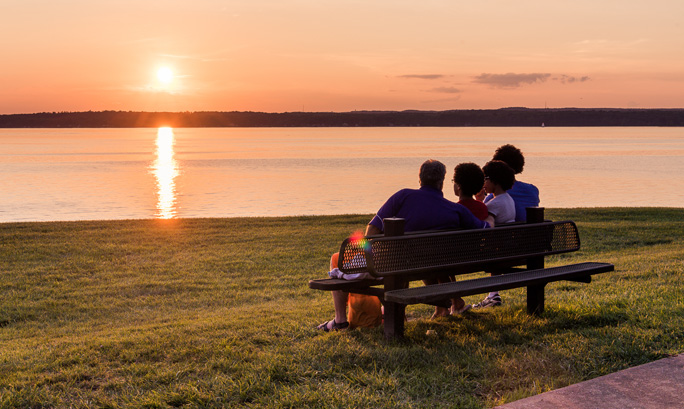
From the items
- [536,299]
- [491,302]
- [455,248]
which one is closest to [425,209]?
[455,248]

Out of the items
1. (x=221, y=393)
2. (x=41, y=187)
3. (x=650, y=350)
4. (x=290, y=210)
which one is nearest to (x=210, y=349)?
(x=221, y=393)

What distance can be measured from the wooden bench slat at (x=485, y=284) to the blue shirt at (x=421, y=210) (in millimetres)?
519

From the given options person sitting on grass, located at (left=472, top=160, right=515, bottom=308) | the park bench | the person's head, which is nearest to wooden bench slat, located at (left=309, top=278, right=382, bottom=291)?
the park bench

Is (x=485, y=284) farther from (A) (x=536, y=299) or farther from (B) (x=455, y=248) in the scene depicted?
(A) (x=536, y=299)

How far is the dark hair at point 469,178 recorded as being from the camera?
247 inches

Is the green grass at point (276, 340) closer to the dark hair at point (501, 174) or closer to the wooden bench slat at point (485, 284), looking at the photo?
the wooden bench slat at point (485, 284)

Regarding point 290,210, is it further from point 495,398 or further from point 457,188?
point 495,398

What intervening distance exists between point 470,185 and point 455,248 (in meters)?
0.85

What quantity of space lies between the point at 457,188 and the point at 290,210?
67.4ft

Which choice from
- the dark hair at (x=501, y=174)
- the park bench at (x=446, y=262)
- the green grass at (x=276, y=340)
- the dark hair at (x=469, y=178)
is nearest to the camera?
the green grass at (x=276, y=340)

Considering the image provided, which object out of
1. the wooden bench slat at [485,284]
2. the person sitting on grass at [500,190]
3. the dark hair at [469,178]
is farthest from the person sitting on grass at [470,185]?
the wooden bench slat at [485,284]

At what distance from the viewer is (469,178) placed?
20.7 ft

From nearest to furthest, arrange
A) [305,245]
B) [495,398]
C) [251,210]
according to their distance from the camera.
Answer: [495,398] < [305,245] < [251,210]

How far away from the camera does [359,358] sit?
5.02 meters
